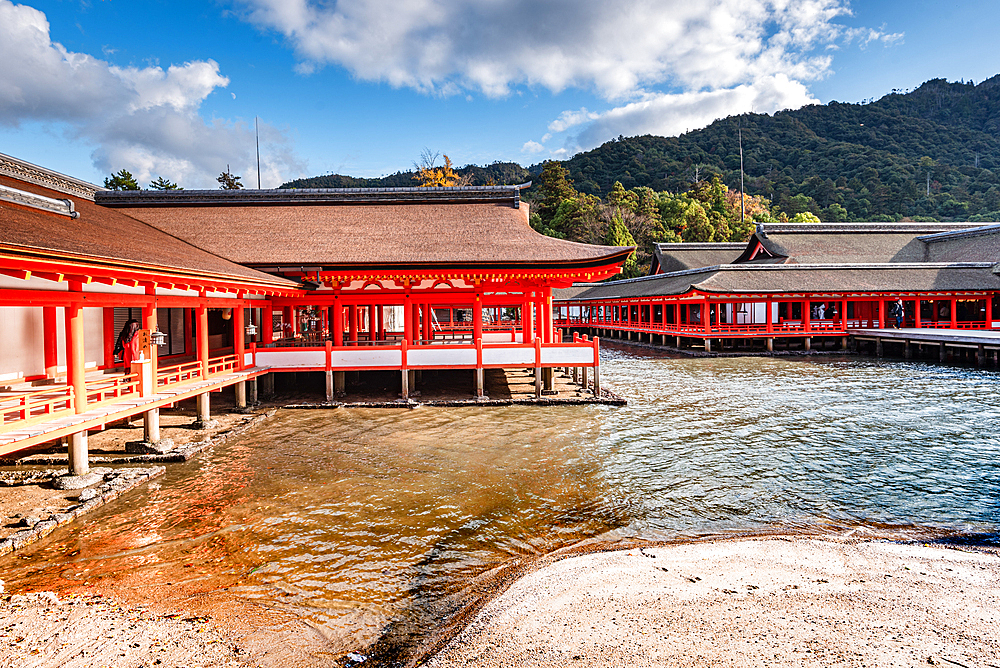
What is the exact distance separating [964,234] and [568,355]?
114 ft

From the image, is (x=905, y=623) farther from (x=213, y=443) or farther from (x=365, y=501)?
(x=213, y=443)

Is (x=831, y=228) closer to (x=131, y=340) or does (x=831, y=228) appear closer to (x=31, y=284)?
(x=131, y=340)

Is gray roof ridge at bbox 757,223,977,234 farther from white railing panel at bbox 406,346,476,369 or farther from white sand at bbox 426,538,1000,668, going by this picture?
white sand at bbox 426,538,1000,668

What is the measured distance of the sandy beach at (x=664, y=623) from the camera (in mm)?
4145

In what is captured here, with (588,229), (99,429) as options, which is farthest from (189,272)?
(588,229)

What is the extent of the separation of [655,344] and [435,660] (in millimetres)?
30508

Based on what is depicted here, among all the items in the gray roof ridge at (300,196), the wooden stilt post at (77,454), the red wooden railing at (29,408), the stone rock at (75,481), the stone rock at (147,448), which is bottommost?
the stone rock at (75,481)

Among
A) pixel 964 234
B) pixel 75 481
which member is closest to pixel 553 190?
pixel 964 234

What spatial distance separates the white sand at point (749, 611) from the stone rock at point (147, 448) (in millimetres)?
7969

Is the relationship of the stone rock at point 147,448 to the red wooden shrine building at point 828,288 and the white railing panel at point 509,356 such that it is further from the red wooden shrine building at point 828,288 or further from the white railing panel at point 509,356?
the red wooden shrine building at point 828,288

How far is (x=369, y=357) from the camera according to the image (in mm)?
15172

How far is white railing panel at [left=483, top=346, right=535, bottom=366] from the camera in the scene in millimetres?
15141

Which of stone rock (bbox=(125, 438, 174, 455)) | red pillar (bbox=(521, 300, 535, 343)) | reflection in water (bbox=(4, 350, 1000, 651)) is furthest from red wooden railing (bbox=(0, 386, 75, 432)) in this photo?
red pillar (bbox=(521, 300, 535, 343))

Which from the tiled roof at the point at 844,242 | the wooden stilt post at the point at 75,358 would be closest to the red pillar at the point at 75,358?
the wooden stilt post at the point at 75,358
